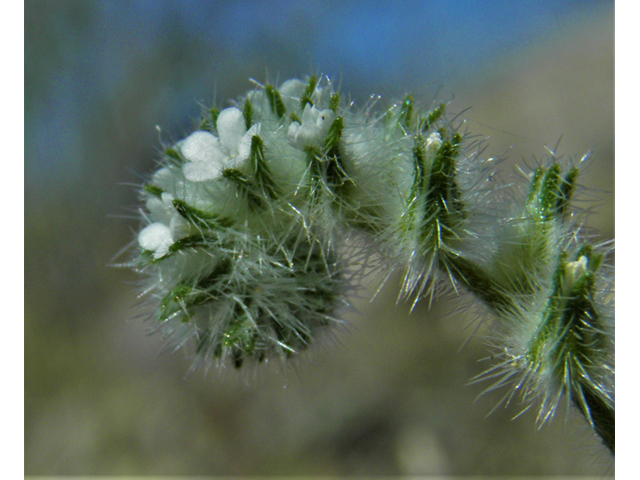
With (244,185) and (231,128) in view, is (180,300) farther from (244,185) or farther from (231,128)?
(231,128)

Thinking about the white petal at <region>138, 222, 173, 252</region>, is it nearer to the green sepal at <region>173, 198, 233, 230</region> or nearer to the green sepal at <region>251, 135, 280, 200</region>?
the green sepal at <region>173, 198, 233, 230</region>

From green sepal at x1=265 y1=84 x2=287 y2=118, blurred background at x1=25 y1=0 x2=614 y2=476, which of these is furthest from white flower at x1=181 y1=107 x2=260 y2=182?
blurred background at x1=25 y1=0 x2=614 y2=476

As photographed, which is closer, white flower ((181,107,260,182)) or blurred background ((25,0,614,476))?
white flower ((181,107,260,182))

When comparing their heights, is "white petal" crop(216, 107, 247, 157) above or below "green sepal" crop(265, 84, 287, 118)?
below

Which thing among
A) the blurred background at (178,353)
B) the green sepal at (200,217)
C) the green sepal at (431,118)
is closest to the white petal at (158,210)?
the green sepal at (200,217)

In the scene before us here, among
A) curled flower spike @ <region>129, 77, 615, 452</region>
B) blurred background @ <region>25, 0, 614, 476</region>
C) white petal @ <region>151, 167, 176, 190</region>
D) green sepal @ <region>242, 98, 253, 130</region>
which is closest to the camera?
curled flower spike @ <region>129, 77, 615, 452</region>

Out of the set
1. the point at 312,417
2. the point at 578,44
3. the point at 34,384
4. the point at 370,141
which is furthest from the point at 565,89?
the point at 34,384
